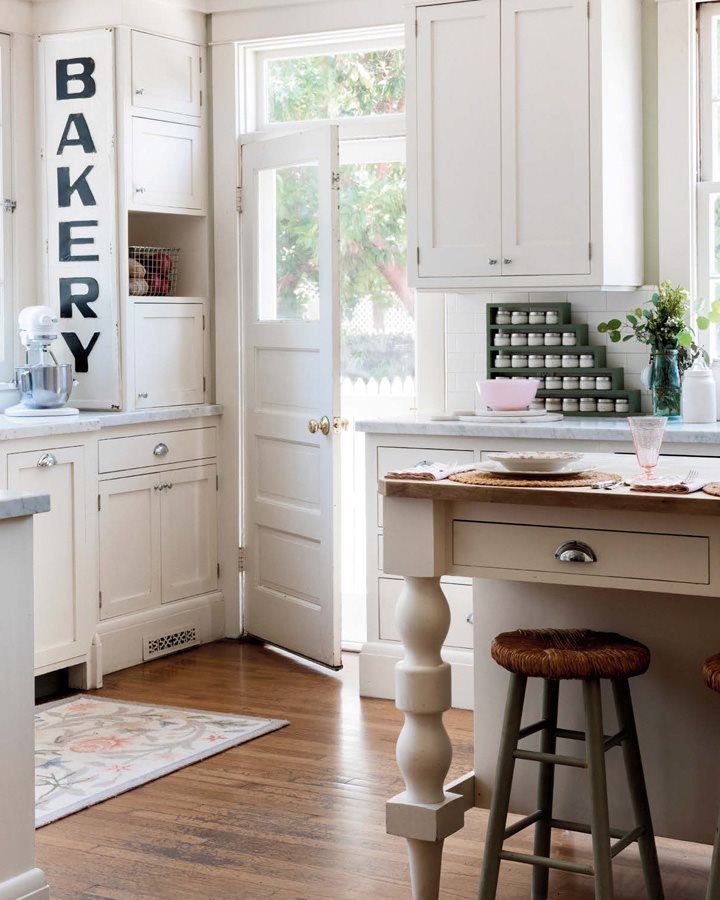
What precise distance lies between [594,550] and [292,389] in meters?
2.80

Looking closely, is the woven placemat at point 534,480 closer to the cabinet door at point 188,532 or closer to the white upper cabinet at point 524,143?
the white upper cabinet at point 524,143

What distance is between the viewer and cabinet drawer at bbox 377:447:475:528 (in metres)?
4.71

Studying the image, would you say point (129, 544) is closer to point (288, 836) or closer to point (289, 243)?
point (289, 243)

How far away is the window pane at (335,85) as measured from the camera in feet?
18.1

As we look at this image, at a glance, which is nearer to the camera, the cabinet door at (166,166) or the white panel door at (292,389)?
the white panel door at (292,389)

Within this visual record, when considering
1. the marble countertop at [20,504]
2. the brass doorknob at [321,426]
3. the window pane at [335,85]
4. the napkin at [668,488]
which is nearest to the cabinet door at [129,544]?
the brass doorknob at [321,426]

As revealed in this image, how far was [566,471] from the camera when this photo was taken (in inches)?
117

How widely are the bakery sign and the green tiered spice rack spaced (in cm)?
155

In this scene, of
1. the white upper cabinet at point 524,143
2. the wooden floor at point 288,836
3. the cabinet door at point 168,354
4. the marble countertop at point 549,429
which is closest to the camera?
the wooden floor at point 288,836

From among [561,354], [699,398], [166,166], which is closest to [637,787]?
[699,398]

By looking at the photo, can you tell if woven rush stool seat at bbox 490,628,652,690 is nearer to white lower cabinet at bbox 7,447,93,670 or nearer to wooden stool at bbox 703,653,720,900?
wooden stool at bbox 703,653,720,900

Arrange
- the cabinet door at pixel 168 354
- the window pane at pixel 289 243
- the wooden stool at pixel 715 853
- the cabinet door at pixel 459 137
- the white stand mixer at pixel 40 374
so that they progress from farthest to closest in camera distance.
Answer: the cabinet door at pixel 168 354 → the window pane at pixel 289 243 → the white stand mixer at pixel 40 374 → the cabinet door at pixel 459 137 → the wooden stool at pixel 715 853

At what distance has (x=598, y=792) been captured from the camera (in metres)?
2.80

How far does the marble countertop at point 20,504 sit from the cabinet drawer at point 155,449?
7.07 feet
